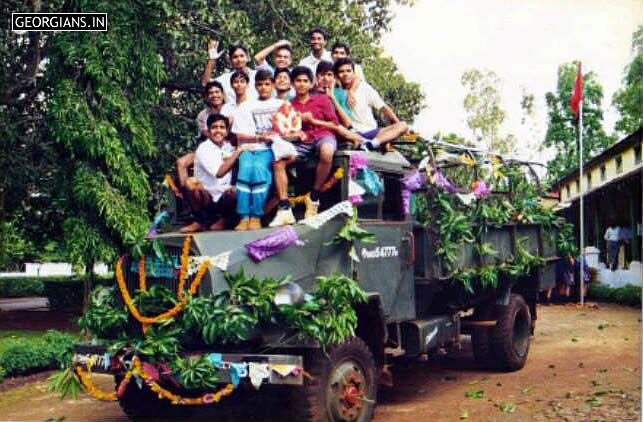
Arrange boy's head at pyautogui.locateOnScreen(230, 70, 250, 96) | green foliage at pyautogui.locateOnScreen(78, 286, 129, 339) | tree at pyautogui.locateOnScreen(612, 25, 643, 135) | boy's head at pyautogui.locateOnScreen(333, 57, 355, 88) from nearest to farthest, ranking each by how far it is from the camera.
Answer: green foliage at pyautogui.locateOnScreen(78, 286, 129, 339) < boy's head at pyautogui.locateOnScreen(230, 70, 250, 96) < boy's head at pyautogui.locateOnScreen(333, 57, 355, 88) < tree at pyautogui.locateOnScreen(612, 25, 643, 135)

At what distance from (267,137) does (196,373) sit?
2.14m

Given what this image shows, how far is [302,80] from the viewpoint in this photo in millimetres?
6891

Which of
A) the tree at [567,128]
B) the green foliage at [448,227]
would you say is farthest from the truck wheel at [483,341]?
the tree at [567,128]

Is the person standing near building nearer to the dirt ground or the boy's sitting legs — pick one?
the dirt ground

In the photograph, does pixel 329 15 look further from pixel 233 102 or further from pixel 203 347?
pixel 203 347

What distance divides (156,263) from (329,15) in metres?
9.11

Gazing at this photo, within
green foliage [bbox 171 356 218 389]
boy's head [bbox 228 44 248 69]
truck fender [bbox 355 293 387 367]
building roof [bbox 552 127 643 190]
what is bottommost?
green foliage [bbox 171 356 218 389]

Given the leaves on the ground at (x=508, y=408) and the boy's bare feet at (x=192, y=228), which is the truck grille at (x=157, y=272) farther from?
the leaves on the ground at (x=508, y=408)

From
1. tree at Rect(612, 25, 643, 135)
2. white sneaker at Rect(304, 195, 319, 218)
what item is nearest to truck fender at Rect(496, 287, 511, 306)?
white sneaker at Rect(304, 195, 319, 218)

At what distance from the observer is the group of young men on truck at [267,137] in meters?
6.36

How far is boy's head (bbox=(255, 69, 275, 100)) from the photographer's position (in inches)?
272

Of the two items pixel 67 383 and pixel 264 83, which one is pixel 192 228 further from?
pixel 67 383

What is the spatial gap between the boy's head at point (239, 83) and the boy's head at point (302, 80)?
69cm

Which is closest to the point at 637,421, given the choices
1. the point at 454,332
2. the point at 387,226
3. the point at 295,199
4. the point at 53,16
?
the point at 454,332
